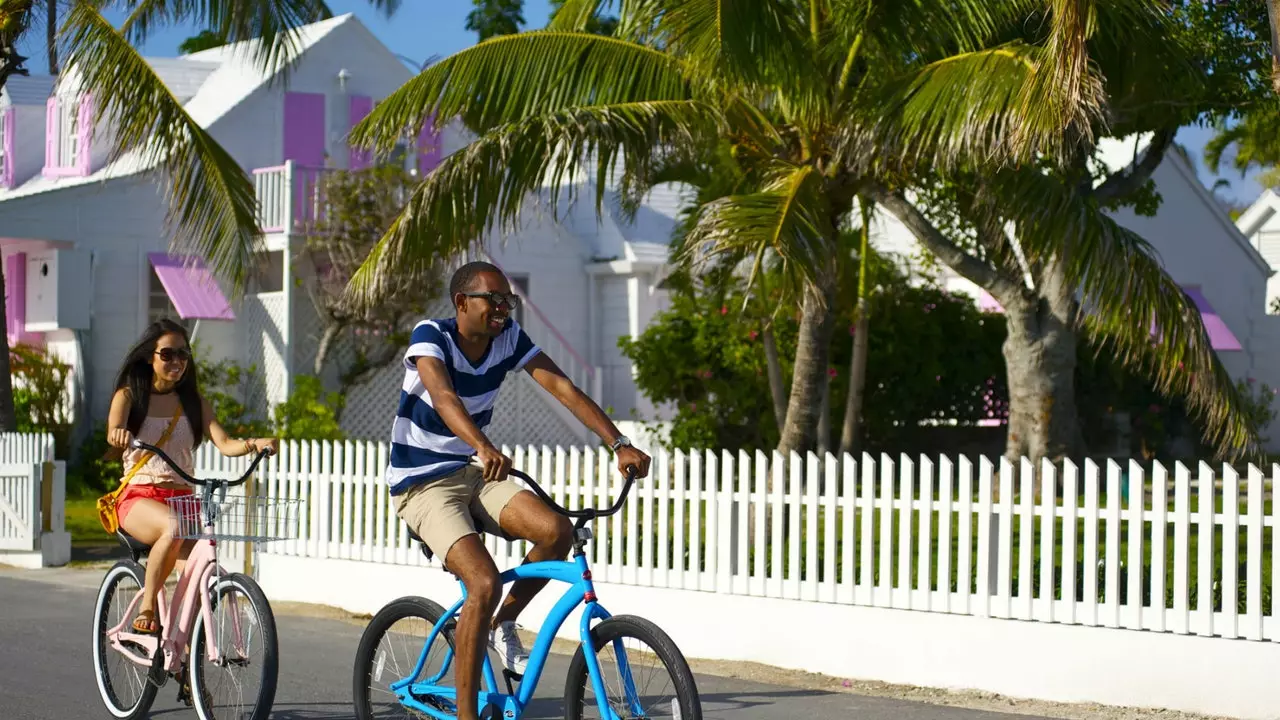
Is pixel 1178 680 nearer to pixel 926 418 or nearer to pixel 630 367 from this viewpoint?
pixel 926 418

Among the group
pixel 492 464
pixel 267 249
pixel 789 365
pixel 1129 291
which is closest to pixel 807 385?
pixel 1129 291

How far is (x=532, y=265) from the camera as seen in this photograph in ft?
85.9

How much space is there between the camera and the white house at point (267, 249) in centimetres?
2147

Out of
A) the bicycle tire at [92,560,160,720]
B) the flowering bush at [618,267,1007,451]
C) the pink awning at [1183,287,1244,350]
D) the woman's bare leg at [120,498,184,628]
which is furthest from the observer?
the pink awning at [1183,287,1244,350]

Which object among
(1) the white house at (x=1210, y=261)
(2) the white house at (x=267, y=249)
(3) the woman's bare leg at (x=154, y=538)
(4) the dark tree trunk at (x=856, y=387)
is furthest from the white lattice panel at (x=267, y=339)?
(3) the woman's bare leg at (x=154, y=538)

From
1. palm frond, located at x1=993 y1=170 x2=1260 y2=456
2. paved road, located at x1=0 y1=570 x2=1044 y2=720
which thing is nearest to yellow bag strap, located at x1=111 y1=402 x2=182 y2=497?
paved road, located at x1=0 y1=570 x2=1044 y2=720

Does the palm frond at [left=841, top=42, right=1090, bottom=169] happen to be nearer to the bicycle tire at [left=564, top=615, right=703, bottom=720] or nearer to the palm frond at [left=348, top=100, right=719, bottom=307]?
the palm frond at [left=348, top=100, right=719, bottom=307]

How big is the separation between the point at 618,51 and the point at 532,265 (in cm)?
1408

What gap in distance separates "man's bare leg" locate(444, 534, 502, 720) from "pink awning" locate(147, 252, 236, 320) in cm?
1622

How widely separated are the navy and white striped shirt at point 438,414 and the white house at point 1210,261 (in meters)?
20.9

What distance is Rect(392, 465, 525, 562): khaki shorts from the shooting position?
18.1ft

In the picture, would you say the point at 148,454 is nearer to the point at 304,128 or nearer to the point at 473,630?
the point at 473,630

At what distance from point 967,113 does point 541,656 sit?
579cm

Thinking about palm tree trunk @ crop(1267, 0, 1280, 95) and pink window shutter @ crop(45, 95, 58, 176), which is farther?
pink window shutter @ crop(45, 95, 58, 176)
